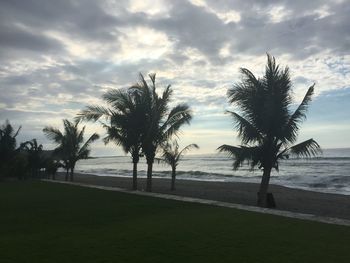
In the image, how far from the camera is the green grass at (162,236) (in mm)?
5184

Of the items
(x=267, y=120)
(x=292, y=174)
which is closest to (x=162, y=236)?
(x=267, y=120)

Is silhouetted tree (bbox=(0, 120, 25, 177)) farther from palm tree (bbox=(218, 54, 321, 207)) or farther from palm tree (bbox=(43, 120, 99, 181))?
palm tree (bbox=(218, 54, 321, 207))

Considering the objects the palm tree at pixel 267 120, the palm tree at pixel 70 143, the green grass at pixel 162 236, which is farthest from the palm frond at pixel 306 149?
the palm tree at pixel 70 143

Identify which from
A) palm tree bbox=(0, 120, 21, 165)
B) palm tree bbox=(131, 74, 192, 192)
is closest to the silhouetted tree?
palm tree bbox=(0, 120, 21, 165)

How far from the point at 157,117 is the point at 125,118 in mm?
1290

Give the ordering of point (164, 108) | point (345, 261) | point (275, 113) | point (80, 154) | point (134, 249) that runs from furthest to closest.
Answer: point (80, 154) < point (164, 108) < point (275, 113) < point (134, 249) < point (345, 261)

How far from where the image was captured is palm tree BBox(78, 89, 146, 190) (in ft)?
51.6

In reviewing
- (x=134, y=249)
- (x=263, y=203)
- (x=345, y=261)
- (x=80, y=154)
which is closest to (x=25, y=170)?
(x=80, y=154)

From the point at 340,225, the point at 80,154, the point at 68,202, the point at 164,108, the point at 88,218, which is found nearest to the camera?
the point at 340,225

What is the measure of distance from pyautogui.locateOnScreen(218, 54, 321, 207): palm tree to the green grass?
12.2 ft

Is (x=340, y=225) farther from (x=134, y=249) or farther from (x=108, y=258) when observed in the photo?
(x=108, y=258)

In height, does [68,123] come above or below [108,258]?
above

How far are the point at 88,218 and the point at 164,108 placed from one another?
8135mm

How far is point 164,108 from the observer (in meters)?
15.8
